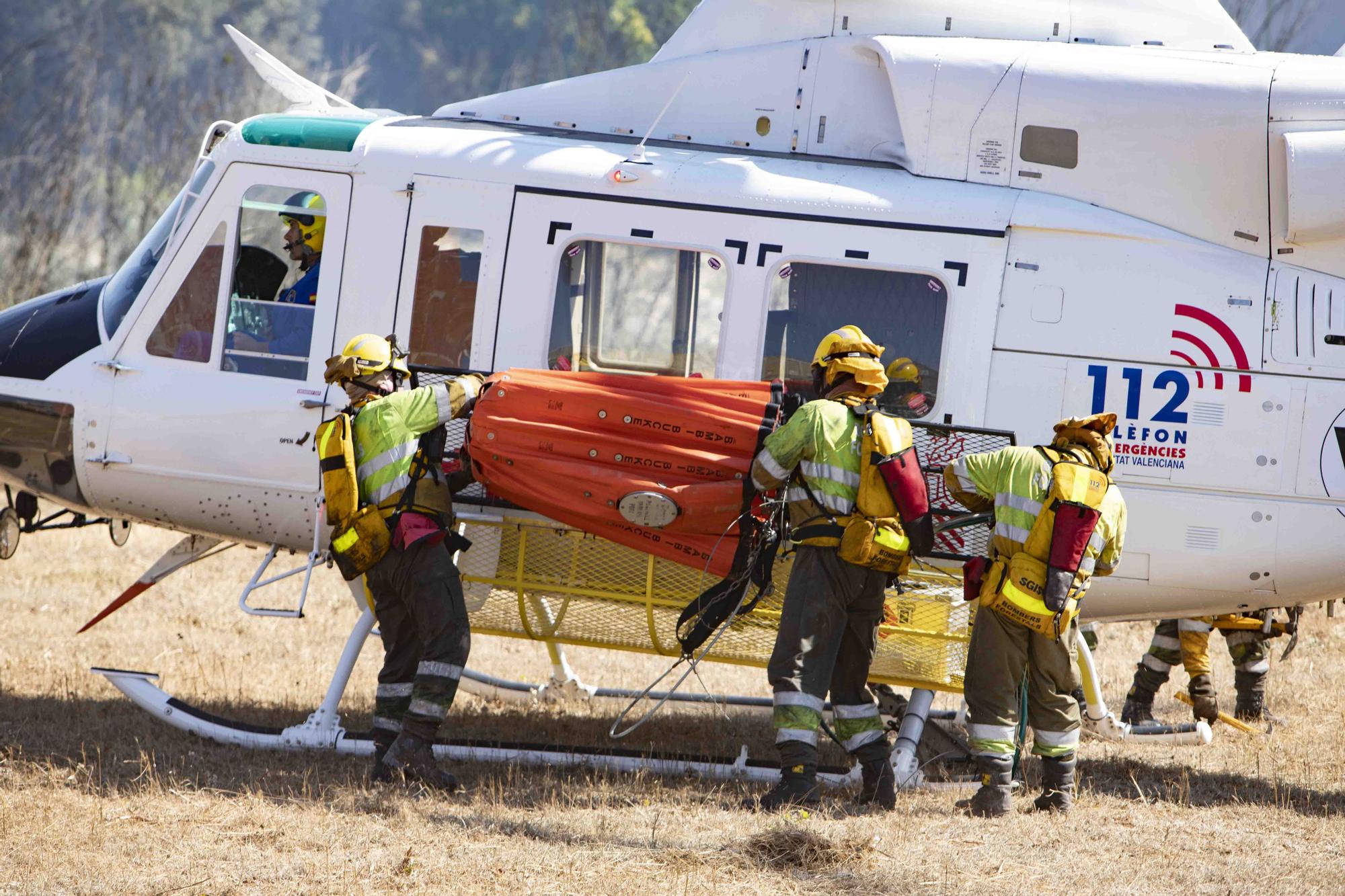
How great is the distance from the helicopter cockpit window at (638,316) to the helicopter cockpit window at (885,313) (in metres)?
0.33

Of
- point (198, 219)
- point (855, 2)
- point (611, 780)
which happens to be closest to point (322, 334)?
point (198, 219)

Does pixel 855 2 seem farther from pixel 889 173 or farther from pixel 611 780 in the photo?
pixel 611 780

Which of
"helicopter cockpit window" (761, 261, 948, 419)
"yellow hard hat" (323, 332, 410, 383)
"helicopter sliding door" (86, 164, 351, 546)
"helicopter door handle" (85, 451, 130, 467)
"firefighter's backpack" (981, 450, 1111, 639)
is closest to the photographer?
"firefighter's backpack" (981, 450, 1111, 639)

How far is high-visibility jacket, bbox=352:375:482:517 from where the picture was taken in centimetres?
593

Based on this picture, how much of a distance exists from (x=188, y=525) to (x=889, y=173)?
4.14 metres

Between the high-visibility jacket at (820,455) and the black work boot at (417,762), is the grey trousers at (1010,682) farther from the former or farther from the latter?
the black work boot at (417,762)

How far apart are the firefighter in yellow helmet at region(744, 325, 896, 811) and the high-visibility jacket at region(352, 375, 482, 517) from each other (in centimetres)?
147

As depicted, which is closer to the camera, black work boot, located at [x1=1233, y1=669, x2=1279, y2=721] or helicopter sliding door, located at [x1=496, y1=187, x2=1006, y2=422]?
helicopter sliding door, located at [x1=496, y1=187, x2=1006, y2=422]

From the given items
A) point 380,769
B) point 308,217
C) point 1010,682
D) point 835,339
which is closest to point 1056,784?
point 1010,682

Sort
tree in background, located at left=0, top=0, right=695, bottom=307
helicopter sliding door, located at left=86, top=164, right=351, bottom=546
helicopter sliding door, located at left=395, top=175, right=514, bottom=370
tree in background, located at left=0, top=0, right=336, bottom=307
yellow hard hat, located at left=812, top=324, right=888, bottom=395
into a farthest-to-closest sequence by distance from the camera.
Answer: tree in background, located at left=0, top=0, right=695, bottom=307, tree in background, located at left=0, top=0, right=336, bottom=307, helicopter sliding door, located at left=86, top=164, right=351, bottom=546, helicopter sliding door, located at left=395, top=175, right=514, bottom=370, yellow hard hat, located at left=812, top=324, right=888, bottom=395

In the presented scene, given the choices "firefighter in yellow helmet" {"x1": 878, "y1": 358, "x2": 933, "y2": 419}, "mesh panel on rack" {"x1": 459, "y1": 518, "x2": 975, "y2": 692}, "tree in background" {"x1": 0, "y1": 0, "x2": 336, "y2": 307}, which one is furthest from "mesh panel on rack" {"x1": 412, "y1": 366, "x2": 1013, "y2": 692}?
"tree in background" {"x1": 0, "y1": 0, "x2": 336, "y2": 307}

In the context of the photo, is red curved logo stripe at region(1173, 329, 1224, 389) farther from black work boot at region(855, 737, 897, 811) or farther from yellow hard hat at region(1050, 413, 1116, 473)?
black work boot at region(855, 737, 897, 811)

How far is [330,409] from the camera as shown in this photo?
6582mm

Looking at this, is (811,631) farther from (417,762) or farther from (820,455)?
(417,762)
